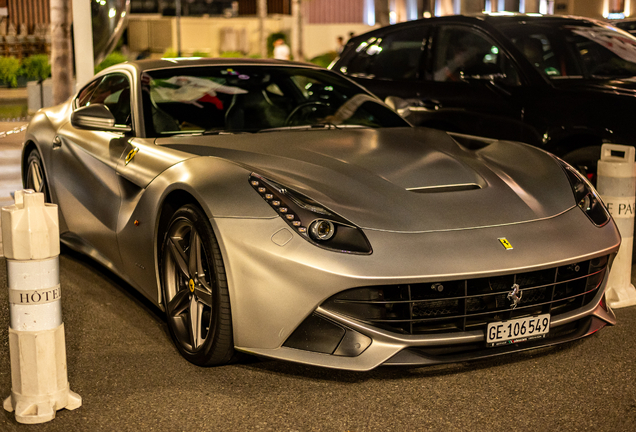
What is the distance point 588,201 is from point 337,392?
58.9 inches

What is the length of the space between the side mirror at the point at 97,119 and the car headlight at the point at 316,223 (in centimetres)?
137

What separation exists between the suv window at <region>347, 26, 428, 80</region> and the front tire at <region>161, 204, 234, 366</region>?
Answer: 396cm

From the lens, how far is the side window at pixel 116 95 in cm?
474

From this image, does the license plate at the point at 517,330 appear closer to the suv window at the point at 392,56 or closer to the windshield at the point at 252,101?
the windshield at the point at 252,101

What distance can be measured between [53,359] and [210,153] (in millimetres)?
1250

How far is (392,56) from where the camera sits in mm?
7383

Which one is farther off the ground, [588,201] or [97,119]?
[97,119]

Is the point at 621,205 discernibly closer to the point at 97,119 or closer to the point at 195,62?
the point at 195,62

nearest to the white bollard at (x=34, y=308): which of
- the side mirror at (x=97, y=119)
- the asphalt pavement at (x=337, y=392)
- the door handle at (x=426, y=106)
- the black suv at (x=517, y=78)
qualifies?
the asphalt pavement at (x=337, y=392)

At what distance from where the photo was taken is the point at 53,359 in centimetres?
306

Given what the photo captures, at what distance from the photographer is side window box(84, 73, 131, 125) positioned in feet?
15.6

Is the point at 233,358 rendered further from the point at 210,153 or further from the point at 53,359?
the point at 210,153

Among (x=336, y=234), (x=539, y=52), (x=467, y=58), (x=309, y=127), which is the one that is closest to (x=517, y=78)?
(x=539, y=52)

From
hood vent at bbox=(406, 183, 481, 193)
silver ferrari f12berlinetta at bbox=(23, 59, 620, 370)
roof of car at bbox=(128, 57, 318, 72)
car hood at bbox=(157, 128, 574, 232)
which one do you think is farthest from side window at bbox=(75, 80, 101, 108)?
hood vent at bbox=(406, 183, 481, 193)
